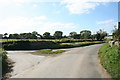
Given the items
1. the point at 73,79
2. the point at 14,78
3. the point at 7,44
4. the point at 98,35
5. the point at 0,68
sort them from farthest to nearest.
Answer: the point at 98,35
the point at 7,44
the point at 0,68
the point at 14,78
the point at 73,79

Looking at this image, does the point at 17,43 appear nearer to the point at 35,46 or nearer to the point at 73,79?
the point at 35,46

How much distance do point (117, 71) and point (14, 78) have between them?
309 inches

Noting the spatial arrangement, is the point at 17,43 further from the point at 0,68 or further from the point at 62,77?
the point at 62,77

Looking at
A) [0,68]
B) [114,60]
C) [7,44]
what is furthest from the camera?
[7,44]

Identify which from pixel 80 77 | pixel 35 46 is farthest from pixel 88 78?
pixel 35 46

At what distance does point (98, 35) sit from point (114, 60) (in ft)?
248

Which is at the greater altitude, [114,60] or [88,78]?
[114,60]

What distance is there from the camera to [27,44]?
42656 mm

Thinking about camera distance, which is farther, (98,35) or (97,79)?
(98,35)

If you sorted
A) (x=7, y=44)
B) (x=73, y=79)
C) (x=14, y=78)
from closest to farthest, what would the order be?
(x=73, y=79), (x=14, y=78), (x=7, y=44)

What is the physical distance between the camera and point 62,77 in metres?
11.8

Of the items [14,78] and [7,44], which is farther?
[7,44]

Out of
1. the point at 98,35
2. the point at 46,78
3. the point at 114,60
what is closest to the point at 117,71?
the point at 114,60

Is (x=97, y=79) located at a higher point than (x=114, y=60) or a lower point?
lower
